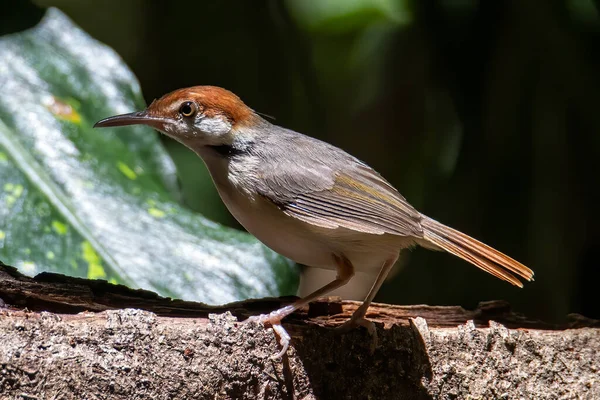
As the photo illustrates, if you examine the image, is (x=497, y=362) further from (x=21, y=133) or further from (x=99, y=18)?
(x=99, y=18)

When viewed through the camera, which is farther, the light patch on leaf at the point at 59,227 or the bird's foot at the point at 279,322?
the light patch on leaf at the point at 59,227

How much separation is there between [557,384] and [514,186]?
1826 millimetres

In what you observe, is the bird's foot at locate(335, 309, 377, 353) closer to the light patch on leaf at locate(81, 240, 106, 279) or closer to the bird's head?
the bird's head

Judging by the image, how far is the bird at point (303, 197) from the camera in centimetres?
258

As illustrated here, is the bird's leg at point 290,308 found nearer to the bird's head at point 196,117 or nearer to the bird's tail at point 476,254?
the bird's tail at point 476,254

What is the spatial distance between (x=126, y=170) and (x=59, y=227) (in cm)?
51

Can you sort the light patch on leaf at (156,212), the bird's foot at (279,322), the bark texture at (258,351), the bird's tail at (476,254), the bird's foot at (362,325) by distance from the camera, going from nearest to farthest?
the bark texture at (258,351), the bird's foot at (279,322), the bird's foot at (362,325), the bird's tail at (476,254), the light patch on leaf at (156,212)

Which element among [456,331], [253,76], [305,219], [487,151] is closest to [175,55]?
[253,76]

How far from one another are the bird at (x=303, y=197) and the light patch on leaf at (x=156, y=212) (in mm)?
466

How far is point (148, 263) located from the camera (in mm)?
2998

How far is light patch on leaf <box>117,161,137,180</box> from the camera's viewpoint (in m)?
3.30

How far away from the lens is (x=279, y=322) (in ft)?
7.68

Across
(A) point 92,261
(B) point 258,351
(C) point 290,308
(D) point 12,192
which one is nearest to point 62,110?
(D) point 12,192

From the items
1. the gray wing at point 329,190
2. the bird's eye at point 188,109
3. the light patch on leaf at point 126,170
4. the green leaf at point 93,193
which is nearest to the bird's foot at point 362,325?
the gray wing at point 329,190
